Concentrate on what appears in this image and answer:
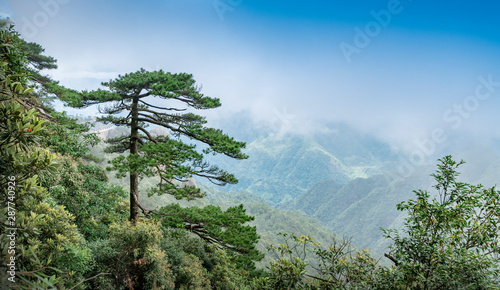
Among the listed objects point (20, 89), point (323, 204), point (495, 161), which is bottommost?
point (20, 89)

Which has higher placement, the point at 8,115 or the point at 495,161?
the point at 495,161

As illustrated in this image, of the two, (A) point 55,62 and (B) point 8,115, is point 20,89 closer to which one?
(B) point 8,115

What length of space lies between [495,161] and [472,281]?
18555 cm

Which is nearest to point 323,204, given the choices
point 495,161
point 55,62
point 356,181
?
point 356,181

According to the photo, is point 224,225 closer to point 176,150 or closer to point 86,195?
point 176,150

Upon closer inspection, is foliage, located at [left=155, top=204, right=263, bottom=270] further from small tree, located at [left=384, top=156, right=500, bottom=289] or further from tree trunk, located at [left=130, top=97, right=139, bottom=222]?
small tree, located at [left=384, top=156, right=500, bottom=289]

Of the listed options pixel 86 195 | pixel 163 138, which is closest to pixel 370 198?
pixel 163 138

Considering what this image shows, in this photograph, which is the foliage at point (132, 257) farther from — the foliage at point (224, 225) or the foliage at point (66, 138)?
the foliage at point (66, 138)

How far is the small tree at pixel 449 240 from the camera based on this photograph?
9.04 ft

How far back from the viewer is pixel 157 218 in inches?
333

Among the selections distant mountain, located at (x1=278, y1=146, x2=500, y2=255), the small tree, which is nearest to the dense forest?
the small tree

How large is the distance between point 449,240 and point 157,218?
7412mm

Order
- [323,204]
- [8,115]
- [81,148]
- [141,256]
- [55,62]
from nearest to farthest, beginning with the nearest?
[8,115], [141,256], [81,148], [55,62], [323,204]

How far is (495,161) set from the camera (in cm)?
14200
